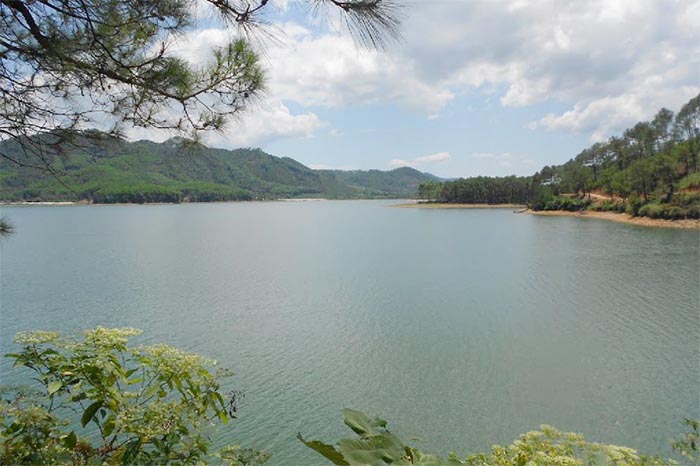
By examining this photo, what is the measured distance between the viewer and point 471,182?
303ft

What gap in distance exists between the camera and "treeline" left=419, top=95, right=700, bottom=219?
46.1 metres

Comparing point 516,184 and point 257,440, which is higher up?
point 516,184

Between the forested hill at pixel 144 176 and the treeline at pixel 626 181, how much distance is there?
45248 mm

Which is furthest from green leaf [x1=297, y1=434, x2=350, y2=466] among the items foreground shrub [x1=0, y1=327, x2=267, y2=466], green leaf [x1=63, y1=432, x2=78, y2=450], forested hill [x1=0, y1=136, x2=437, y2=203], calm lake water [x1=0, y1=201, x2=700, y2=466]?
forested hill [x1=0, y1=136, x2=437, y2=203]

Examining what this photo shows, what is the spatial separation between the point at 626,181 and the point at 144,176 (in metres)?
117

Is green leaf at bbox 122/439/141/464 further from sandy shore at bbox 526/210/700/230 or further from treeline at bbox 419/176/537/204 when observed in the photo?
treeline at bbox 419/176/537/204

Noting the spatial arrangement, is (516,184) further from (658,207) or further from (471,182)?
(658,207)

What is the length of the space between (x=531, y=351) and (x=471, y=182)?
8499 centimetres

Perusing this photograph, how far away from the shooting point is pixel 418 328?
13.0 meters

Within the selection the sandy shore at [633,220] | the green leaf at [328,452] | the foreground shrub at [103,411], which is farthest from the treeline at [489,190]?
the green leaf at [328,452]

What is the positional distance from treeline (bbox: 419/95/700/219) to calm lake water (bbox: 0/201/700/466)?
2217 centimetres

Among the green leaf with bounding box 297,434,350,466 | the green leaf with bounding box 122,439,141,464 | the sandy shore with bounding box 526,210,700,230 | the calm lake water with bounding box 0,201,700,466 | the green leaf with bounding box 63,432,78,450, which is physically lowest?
the calm lake water with bounding box 0,201,700,466

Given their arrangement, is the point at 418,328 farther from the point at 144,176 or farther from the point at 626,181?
the point at 144,176

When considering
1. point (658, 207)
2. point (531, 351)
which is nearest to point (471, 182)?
point (658, 207)
